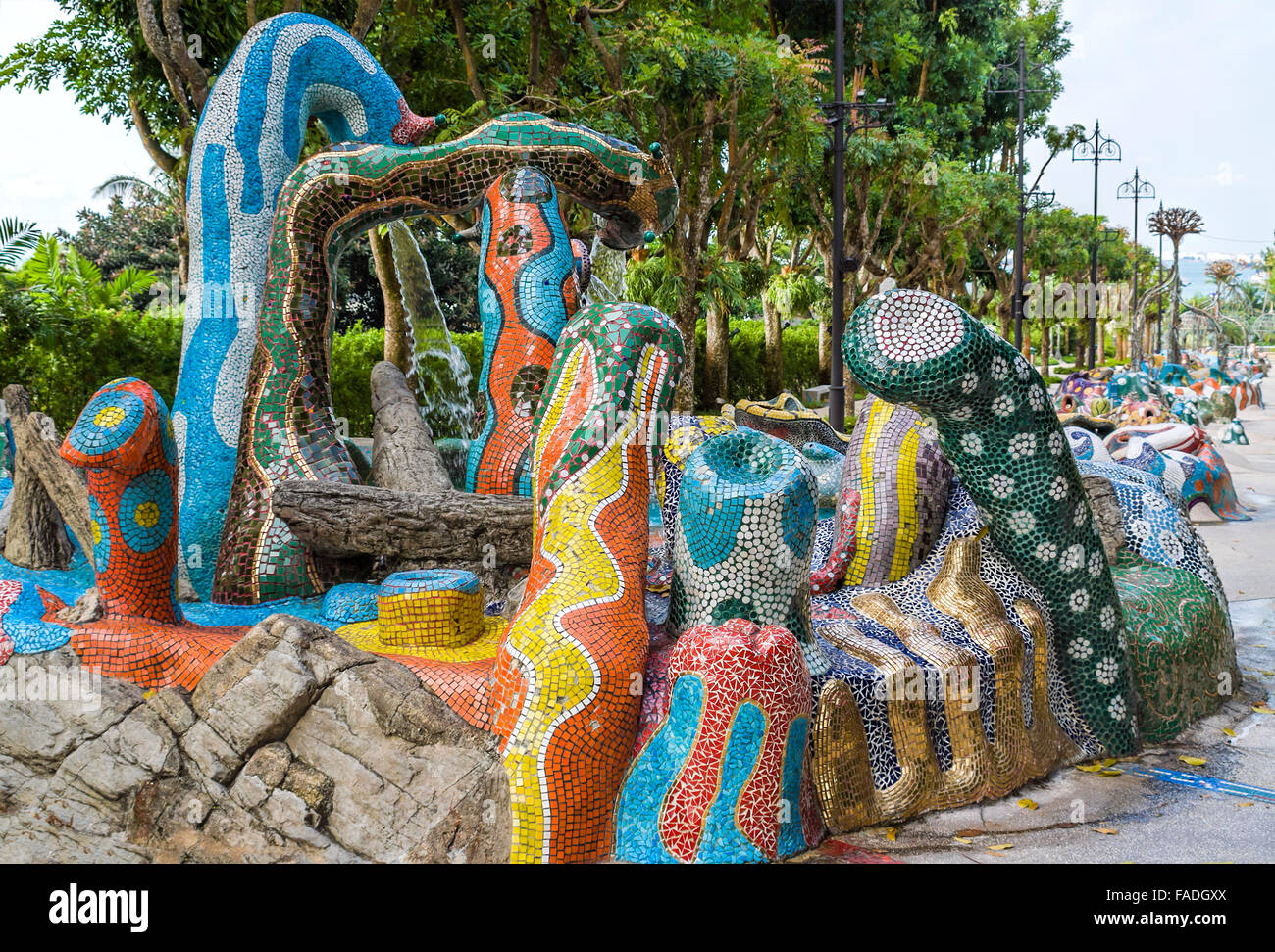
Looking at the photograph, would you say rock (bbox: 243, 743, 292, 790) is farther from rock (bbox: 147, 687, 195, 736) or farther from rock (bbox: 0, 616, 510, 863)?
rock (bbox: 147, 687, 195, 736)

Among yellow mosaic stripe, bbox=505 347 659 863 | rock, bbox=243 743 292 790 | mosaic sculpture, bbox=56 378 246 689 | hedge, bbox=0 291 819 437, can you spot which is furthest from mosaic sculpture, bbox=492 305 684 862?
hedge, bbox=0 291 819 437

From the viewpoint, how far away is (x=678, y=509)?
4.11 m

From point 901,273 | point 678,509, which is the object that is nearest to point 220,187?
point 678,509

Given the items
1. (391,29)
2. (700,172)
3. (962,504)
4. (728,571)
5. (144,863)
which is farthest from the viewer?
(700,172)

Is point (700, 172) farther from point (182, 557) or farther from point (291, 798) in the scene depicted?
point (291, 798)

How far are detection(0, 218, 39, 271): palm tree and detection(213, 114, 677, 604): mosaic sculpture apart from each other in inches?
333

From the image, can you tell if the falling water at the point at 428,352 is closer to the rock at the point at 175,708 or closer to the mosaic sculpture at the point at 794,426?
the mosaic sculpture at the point at 794,426

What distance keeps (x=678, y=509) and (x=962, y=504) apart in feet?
6.11

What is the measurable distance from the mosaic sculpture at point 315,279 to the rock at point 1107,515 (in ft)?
10.1

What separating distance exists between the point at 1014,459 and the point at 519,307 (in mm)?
2555

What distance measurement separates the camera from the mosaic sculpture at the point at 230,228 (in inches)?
213

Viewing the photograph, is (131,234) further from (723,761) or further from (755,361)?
(723,761)

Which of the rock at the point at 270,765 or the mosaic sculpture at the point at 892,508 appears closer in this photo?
the rock at the point at 270,765

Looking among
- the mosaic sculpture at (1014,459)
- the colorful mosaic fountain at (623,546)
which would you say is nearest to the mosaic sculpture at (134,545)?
the colorful mosaic fountain at (623,546)
